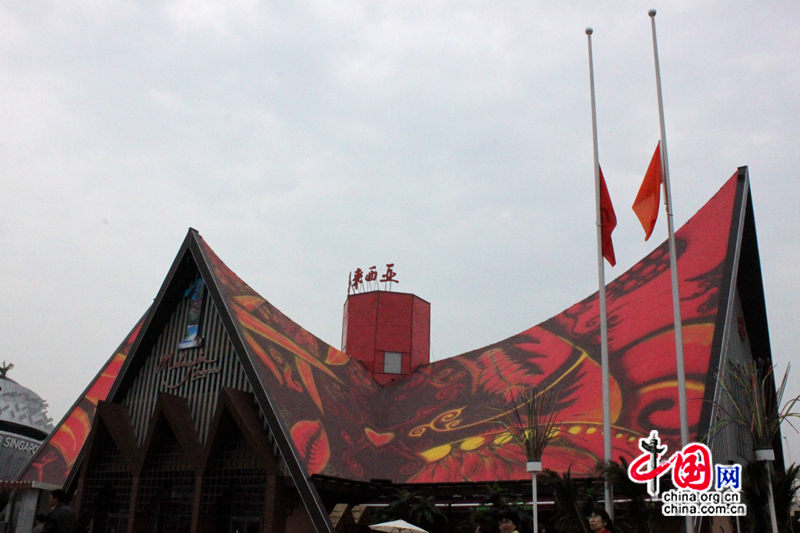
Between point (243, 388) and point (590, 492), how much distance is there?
9.51 meters

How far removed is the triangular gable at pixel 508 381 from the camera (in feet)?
61.6

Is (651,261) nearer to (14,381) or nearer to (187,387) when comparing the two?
(187,387)

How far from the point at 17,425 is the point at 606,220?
34.2m

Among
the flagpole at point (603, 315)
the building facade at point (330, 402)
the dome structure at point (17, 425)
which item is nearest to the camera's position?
the flagpole at point (603, 315)

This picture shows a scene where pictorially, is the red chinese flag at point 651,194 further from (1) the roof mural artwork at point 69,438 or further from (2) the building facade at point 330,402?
(1) the roof mural artwork at point 69,438

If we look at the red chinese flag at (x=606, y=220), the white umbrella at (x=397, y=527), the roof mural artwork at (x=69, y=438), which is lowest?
the white umbrella at (x=397, y=527)

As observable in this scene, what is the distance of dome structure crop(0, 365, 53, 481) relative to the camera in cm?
3800

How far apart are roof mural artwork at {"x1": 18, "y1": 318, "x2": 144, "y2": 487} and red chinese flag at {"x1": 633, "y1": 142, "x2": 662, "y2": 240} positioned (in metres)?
16.9

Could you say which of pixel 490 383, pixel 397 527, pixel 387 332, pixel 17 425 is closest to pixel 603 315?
pixel 397 527

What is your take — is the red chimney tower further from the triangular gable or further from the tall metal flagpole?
the tall metal flagpole

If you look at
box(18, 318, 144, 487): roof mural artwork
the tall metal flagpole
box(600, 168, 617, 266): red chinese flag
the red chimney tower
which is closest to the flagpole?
box(600, 168, 617, 266): red chinese flag

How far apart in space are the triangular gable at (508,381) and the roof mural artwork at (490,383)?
4cm

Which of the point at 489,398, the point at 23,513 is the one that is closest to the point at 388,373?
the point at 489,398

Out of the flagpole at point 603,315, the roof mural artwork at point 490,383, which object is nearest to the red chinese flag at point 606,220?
the flagpole at point 603,315
